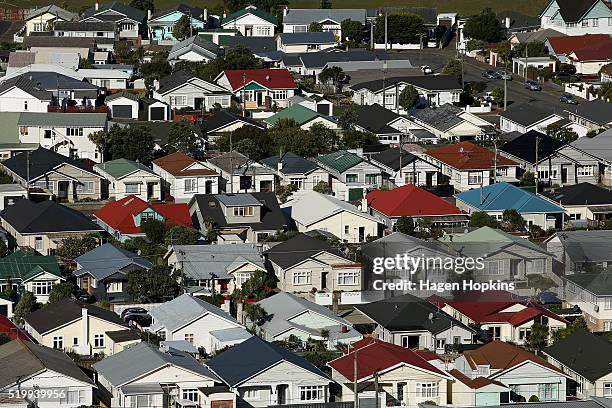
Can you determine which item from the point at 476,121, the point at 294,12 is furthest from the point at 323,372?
the point at 294,12

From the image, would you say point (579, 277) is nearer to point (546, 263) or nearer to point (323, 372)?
point (546, 263)

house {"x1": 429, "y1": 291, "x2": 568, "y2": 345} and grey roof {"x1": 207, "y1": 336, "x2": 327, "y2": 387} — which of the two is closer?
grey roof {"x1": 207, "y1": 336, "x2": 327, "y2": 387}

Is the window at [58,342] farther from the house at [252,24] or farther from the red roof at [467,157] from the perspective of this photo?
the house at [252,24]

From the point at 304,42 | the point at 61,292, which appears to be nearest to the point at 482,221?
the point at 61,292

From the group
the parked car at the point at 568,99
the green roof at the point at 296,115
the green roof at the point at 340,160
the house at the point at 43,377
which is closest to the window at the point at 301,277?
the house at the point at 43,377

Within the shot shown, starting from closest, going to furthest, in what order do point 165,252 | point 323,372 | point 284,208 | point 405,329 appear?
point 323,372 < point 405,329 < point 165,252 < point 284,208

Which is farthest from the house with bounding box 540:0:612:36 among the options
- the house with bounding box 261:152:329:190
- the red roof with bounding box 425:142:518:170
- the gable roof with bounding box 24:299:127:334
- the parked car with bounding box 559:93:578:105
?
the gable roof with bounding box 24:299:127:334

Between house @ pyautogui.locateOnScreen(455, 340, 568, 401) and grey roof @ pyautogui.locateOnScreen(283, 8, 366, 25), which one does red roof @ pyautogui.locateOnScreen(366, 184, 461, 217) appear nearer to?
house @ pyautogui.locateOnScreen(455, 340, 568, 401)
